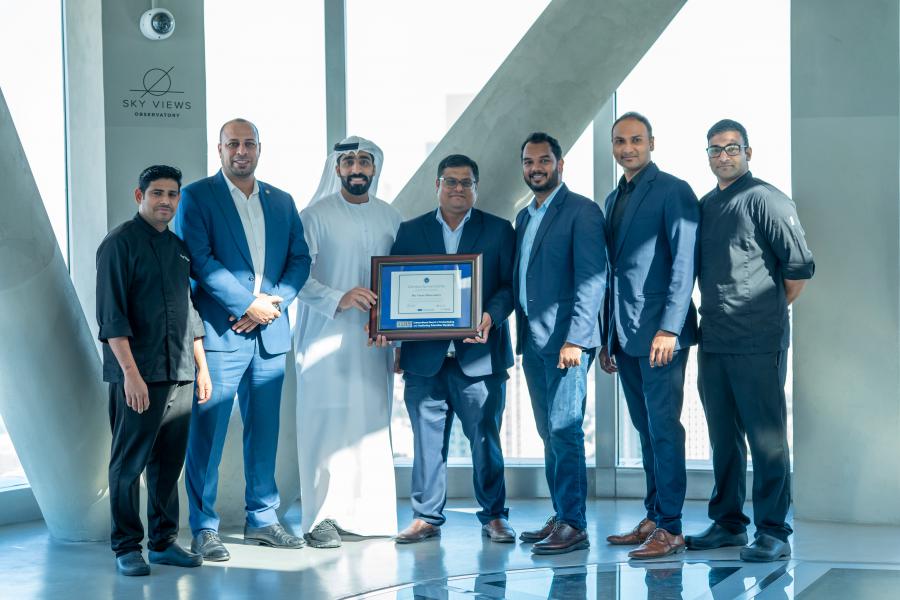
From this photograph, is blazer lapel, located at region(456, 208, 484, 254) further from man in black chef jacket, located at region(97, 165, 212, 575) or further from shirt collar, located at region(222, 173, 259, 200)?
man in black chef jacket, located at region(97, 165, 212, 575)

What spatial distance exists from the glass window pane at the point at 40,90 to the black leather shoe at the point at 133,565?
2219 millimetres

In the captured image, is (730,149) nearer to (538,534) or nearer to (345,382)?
(538,534)

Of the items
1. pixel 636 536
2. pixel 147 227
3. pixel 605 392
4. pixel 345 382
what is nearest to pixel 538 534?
pixel 636 536

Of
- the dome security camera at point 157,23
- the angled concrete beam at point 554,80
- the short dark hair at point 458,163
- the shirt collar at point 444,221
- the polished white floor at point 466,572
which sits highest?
the dome security camera at point 157,23

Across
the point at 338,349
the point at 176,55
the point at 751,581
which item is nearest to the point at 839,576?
the point at 751,581

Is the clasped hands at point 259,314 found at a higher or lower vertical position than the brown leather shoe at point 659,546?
higher

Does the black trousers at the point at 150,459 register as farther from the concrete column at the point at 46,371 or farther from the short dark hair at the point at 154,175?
the short dark hair at the point at 154,175

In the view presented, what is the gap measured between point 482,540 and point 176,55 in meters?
2.93

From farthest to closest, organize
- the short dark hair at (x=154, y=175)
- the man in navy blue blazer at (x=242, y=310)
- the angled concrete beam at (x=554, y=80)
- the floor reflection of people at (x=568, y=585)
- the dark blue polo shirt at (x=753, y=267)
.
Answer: the angled concrete beam at (x=554, y=80) < the man in navy blue blazer at (x=242, y=310) < the dark blue polo shirt at (x=753, y=267) < the short dark hair at (x=154, y=175) < the floor reflection of people at (x=568, y=585)

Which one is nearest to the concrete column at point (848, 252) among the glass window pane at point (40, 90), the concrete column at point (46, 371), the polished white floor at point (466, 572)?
the polished white floor at point (466, 572)

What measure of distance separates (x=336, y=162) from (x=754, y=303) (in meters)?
2.11

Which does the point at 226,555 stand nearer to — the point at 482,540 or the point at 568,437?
the point at 482,540

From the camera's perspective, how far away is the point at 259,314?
4727 mm

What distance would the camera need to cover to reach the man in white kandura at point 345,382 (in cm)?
507
